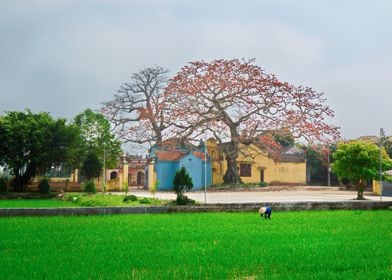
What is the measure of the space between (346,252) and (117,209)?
34.5 ft

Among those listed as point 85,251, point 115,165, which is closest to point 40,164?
point 115,165

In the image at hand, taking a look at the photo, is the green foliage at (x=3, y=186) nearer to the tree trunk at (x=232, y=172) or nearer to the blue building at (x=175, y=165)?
the blue building at (x=175, y=165)

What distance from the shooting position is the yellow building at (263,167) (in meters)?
47.0

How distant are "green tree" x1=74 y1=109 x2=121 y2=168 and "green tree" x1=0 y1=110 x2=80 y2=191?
37.1 feet

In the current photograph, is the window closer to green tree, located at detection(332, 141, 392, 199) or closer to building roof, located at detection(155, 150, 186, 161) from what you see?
building roof, located at detection(155, 150, 186, 161)

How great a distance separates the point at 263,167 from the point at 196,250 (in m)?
40.7

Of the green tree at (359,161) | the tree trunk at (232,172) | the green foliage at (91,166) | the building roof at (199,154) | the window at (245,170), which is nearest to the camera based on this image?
the green tree at (359,161)

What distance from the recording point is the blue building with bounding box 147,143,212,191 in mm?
43438


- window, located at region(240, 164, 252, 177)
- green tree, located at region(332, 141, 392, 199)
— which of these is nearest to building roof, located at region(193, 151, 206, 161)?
window, located at region(240, 164, 252, 177)

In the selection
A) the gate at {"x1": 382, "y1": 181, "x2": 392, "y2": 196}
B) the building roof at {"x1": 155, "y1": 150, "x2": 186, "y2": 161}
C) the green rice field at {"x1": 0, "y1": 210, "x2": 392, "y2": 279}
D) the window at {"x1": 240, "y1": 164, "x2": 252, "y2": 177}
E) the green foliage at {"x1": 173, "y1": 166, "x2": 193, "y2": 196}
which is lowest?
the green rice field at {"x1": 0, "y1": 210, "x2": 392, "y2": 279}

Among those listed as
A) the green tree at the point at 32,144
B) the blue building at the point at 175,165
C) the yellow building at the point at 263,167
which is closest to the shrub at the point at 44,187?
the green tree at the point at 32,144

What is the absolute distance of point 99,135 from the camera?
50031 millimetres

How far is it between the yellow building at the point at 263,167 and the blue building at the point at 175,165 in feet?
6.63

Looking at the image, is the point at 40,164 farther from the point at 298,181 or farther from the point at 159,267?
the point at 159,267
